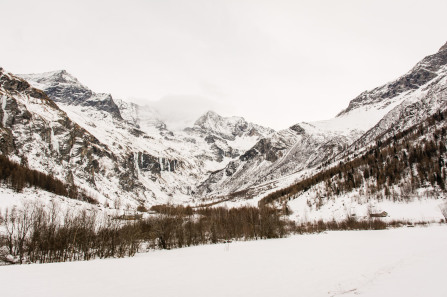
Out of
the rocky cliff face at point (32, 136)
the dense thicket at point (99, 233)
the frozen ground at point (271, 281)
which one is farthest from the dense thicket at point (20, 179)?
the frozen ground at point (271, 281)

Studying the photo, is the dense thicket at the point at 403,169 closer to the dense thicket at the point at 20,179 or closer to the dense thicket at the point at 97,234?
the dense thicket at the point at 97,234

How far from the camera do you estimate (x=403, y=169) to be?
78.2m

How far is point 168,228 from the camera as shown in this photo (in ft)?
132

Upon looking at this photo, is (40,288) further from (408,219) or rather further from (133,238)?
(408,219)

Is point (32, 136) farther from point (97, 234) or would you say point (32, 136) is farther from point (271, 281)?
point (271, 281)

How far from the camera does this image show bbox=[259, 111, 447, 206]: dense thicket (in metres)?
67.6

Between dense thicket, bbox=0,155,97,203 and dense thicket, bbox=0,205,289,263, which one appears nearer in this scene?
dense thicket, bbox=0,205,289,263

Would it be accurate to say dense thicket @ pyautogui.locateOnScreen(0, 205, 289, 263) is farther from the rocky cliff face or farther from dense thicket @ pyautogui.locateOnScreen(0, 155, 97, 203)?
the rocky cliff face

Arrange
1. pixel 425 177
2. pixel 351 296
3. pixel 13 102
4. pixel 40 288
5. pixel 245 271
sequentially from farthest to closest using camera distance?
pixel 13 102
pixel 425 177
pixel 245 271
pixel 40 288
pixel 351 296

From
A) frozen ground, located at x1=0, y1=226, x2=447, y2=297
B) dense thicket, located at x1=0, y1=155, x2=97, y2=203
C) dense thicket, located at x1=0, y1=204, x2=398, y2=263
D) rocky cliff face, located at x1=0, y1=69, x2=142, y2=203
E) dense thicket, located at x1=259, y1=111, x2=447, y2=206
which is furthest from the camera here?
rocky cliff face, located at x1=0, y1=69, x2=142, y2=203

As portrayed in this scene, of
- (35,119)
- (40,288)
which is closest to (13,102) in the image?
(35,119)

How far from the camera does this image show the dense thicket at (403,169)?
67562mm

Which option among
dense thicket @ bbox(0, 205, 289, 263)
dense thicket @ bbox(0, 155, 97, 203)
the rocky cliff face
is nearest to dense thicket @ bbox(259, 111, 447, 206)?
dense thicket @ bbox(0, 205, 289, 263)

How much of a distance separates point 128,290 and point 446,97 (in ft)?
641
